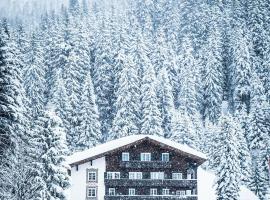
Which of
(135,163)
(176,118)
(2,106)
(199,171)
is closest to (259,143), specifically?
(176,118)

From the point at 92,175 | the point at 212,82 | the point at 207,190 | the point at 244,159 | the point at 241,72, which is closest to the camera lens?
the point at 92,175

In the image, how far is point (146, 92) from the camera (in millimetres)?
77750

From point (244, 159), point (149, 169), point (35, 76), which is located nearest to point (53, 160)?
point (149, 169)

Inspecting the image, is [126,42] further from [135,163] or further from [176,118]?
[135,163]

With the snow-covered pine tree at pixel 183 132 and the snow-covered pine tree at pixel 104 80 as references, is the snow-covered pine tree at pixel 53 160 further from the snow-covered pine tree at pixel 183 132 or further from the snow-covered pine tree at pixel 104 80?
the snow-covered pine tree at pixel 104 80

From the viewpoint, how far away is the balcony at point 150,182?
5262 centimetres

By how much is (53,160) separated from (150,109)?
37138mm

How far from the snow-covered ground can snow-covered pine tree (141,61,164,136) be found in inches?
540

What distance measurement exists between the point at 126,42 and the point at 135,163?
50.5 m

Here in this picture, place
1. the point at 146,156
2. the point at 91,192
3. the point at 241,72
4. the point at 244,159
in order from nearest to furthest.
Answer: the point at 91,192 → the point at 146,156 → the point at 244,159 → the point at 241,72

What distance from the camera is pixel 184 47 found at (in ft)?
361

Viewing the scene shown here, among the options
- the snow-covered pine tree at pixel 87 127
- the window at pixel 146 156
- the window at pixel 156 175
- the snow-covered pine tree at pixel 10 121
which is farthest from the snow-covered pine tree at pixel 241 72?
the snow-covered pine tree at pixel 10 121

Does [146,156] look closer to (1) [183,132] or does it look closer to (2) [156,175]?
(2) [156,175]

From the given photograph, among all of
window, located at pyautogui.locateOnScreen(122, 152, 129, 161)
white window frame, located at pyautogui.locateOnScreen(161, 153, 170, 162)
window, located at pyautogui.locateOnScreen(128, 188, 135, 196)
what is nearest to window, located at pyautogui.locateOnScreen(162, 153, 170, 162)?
white window frame, located at pyautogui.locateOnScreen(161, 153, 170, 162)
